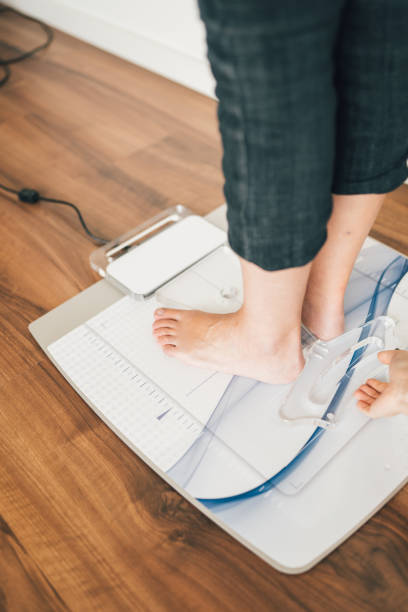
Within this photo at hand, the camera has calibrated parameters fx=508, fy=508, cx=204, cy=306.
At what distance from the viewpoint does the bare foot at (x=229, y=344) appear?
737mm

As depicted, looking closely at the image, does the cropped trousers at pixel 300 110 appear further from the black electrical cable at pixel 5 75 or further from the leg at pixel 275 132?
the black electrical cable at pixel 5 75

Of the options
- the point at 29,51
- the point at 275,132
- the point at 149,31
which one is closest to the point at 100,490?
the point at 275,132

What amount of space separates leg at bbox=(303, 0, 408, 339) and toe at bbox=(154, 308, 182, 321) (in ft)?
0.82

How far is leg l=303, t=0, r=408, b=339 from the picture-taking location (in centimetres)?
54

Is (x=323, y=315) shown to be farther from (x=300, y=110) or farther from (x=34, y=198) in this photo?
(x=34, y=198)

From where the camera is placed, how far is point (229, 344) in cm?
78

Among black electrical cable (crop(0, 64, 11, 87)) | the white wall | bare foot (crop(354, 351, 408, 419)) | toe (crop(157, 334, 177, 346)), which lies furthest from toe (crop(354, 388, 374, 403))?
black electrical cable (crop(0, 64, 11, 87))

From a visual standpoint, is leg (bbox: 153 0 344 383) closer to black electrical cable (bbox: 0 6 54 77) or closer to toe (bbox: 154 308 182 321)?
toe (bbox: 154 308 182 321)

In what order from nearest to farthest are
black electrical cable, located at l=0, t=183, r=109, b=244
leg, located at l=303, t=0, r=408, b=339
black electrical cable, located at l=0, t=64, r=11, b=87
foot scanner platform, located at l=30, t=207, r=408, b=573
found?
1. leg, located at l=303, t=0, r=408, b=339
2. foot scanner platform, located at l=30, t=207, r=408, b=573
3. black electrical cable, located at l=0, t=183, r=109, b=244
4. black electrical cable, located at l=0, t=64, r=11, b=87

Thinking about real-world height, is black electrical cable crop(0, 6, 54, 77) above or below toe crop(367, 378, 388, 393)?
above

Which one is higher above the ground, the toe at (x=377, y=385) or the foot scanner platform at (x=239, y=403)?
the toe at (x=377, y=385)

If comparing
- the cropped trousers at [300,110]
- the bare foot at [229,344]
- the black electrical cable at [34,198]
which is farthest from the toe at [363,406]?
the black electrical cable at [34,198]

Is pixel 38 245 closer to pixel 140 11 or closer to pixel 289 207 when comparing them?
pixel 289 207

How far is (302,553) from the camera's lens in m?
0.64
